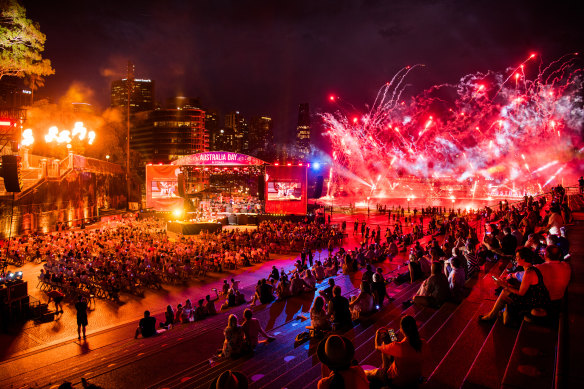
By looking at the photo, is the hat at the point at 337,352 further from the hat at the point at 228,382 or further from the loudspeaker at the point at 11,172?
the loudspeaker at the point at 11,172

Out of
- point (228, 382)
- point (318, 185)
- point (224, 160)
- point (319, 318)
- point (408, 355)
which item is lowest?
point (319, 318)

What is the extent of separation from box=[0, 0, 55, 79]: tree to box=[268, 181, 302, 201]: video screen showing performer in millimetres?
16641

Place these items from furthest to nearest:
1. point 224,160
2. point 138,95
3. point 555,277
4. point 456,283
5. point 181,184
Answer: point 138,95 < point 181,184 < point 224,160 < point 456,283 < point 555,277

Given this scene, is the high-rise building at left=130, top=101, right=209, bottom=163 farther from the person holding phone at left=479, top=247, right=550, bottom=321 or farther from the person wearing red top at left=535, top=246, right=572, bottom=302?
the person wearing red top at left=535, top=246, right=572, bottom=302

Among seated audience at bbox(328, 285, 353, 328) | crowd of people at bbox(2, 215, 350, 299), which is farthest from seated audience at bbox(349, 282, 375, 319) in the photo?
crowd of people at bbox(2, 215, 350, 299)

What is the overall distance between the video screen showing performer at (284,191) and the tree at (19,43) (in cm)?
1664

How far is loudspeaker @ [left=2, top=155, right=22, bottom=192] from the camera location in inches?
602

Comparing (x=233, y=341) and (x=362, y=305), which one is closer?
(x=233, y=341)

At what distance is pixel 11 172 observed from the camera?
607 inches

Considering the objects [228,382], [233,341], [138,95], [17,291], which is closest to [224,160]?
[17,291]

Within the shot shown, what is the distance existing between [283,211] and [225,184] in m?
68.6

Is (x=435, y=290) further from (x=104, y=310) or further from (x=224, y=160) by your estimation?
(x=224, y=160)

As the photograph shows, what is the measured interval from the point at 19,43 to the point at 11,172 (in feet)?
25.2

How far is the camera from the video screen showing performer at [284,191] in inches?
1162
